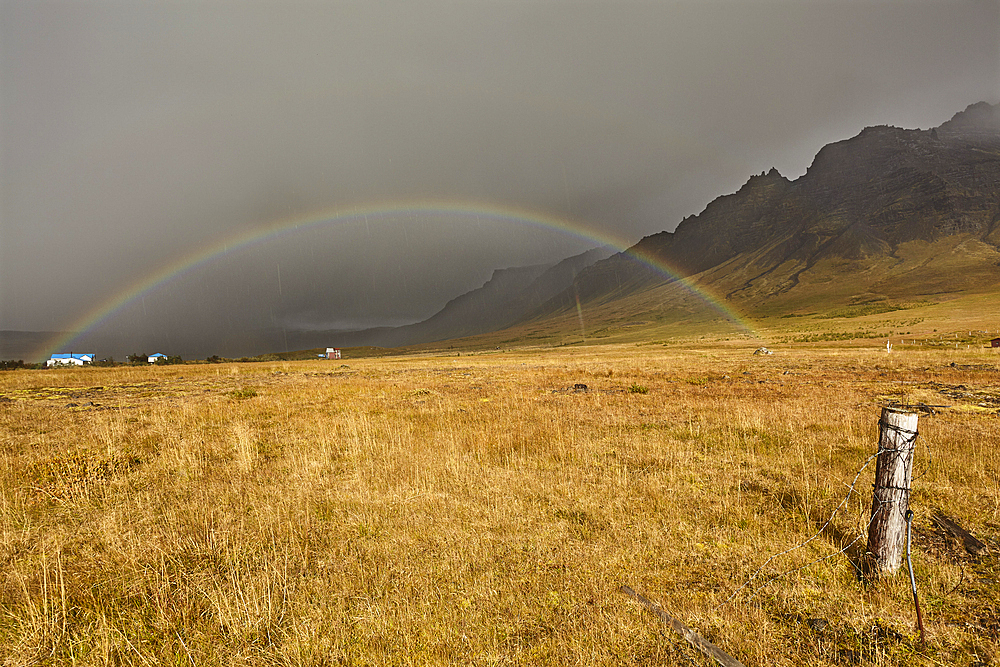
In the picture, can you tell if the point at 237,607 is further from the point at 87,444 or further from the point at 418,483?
the point at 87,444

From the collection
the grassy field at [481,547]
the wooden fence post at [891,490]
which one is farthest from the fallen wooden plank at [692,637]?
the wooden fence post at [891,490]

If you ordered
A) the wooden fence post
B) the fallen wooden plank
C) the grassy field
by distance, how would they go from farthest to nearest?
1. the wooden fence post
2. the grassy field
3. the fallen wooden plank

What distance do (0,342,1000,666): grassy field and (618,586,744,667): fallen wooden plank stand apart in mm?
94

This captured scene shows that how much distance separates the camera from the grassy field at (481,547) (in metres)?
3.46

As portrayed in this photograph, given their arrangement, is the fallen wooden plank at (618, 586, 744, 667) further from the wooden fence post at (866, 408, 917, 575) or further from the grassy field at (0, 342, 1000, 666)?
the wooden fence post at (866, 408, 917, 575)

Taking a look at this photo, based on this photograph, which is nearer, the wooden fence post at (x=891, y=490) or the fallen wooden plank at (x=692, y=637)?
the fallen wooden plank at (x=692, y=637)

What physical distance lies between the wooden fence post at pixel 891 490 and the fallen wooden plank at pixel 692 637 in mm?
2416

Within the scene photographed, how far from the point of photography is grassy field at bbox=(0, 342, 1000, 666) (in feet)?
11.3

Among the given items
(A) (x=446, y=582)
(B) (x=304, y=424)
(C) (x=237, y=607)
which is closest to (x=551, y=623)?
(A) (x=446, y=582)

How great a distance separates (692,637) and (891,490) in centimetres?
277

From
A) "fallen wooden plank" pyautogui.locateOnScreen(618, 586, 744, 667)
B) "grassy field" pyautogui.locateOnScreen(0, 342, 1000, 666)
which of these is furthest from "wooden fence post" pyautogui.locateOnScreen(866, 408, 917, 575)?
"fallen wooden plank" pyautogui.locateOnScreen(618, 586, 744, 667)

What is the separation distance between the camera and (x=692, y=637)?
337 centimetres

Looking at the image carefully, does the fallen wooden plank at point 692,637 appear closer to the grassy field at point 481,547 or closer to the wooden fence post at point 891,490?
the grassy field at point 481,547

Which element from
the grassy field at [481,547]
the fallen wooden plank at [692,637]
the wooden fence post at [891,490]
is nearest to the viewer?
the fallen wooden plank at [692,637]
